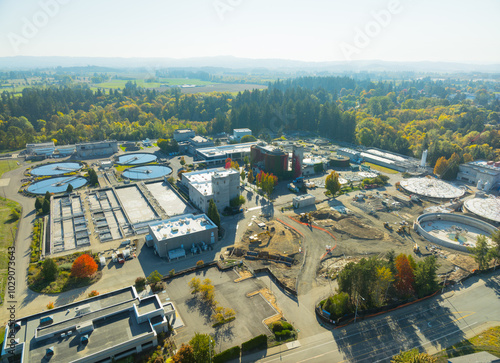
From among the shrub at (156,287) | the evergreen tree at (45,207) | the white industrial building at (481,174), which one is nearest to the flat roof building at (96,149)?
the evergreen tree at (45,207)

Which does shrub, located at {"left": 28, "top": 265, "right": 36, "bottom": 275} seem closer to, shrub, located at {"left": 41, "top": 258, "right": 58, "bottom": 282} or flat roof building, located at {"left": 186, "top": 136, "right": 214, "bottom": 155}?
shrub, located at {"left": 41, "top": 258, "right": 58, "bottom": 282}

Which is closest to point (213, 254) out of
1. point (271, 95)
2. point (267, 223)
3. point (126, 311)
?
point (267, 223)

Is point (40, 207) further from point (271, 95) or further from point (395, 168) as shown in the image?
point (271, 95)

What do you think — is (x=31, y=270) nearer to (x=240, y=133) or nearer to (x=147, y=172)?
(x=147, y=172)

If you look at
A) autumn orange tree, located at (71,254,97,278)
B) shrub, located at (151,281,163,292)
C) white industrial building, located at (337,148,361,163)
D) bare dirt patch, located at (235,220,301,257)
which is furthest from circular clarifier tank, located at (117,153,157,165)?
white industrial building, located at (337,148,361,163)

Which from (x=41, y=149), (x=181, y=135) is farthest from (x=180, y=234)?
(x=41, y=149)

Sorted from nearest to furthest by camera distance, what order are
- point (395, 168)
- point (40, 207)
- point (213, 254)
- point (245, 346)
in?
point (245, 346) < point (213, 254) < point (40, 207) < point (395, 168)
